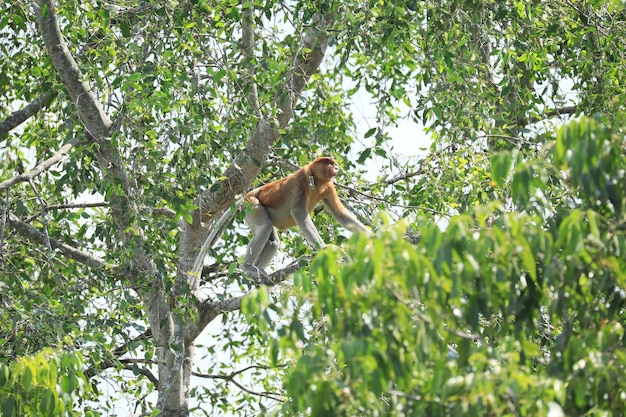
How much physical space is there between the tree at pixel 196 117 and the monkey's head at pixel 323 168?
227 mm

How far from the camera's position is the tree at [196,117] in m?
5.81

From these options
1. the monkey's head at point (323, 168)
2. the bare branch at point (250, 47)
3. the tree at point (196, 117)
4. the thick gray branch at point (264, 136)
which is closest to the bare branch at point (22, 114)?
the tree at point (196, 117)

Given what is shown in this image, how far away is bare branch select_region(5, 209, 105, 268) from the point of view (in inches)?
269

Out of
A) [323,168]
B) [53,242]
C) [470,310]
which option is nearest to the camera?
[470,310]

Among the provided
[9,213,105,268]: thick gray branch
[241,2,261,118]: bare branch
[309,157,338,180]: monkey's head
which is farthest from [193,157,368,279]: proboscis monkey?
[241,2,261,118]: bare branch

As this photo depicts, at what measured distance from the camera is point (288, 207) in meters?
7.84

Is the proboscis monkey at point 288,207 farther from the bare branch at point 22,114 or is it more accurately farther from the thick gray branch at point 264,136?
the bare branch at point 22,114

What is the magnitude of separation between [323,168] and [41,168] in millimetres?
2105

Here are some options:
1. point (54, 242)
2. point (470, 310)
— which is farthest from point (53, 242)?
point (470, 310)

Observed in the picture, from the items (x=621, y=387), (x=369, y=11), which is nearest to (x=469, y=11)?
(x=369, y=11)

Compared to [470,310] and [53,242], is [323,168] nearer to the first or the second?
[53,242]

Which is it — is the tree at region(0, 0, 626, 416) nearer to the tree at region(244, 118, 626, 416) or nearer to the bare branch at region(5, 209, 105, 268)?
the bare branch at region(5, 209, 105, 268)

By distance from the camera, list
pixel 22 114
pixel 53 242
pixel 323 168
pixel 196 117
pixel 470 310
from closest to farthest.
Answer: pixel 470 310
pixel 196 117
pixel 53 242
pixel 323 168
pixel 22 114

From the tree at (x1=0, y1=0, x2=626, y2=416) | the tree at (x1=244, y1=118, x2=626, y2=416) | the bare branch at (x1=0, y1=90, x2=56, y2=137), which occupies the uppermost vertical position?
the bare branch at (x1=0, y1=90, x2=56, y2=137)
